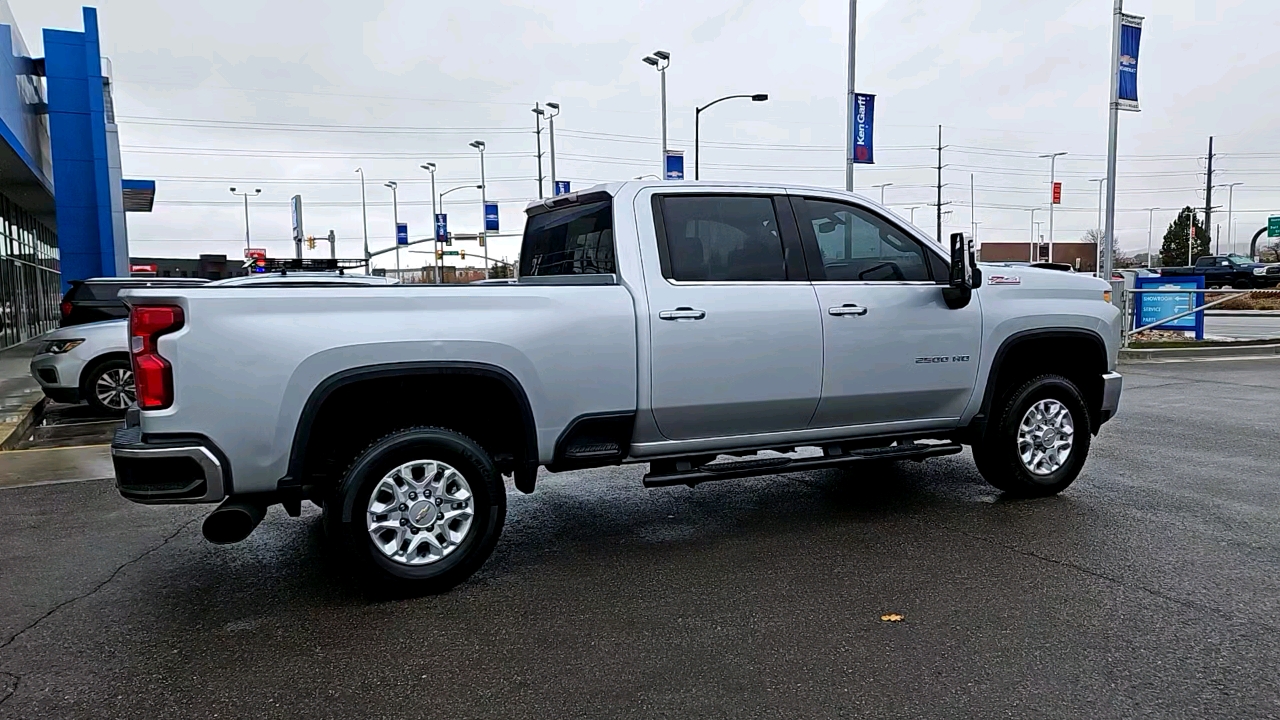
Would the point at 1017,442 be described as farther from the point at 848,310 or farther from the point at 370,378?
the point at 370,378

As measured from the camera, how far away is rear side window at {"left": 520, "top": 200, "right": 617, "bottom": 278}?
206 inches

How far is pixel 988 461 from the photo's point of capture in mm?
6164

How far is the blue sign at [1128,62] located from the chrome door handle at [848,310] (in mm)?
15524

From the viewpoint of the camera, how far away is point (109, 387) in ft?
35.6

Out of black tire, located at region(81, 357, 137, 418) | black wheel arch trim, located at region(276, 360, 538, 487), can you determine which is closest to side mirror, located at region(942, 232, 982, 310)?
black wheel arch trim, located at region(276, 360, 538, 487)

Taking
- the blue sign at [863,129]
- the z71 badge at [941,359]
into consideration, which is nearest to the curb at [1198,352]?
the blue sign at [863,129]

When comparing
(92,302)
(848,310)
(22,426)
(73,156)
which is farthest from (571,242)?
(73,156)

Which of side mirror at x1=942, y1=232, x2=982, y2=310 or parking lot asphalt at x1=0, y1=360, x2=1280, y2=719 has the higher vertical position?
side mirror at x1=942, y1=232, x2=982, y2=310

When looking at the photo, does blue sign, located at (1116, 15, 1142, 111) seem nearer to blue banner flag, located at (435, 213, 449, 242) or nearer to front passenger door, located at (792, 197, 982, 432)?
front passenger door, located at (792, 197, 982, 432)

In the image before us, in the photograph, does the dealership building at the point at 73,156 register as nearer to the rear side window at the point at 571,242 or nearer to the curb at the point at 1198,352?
the rear side window at the point at 571,242

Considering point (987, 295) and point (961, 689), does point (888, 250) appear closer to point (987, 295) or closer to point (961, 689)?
point (987, 295)

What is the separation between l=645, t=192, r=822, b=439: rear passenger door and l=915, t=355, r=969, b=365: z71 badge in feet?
2.51

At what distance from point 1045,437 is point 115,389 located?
402 inches

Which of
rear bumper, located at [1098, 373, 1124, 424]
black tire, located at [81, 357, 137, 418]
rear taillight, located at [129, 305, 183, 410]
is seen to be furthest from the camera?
black tire, located at [81, 357, 137, 418]
